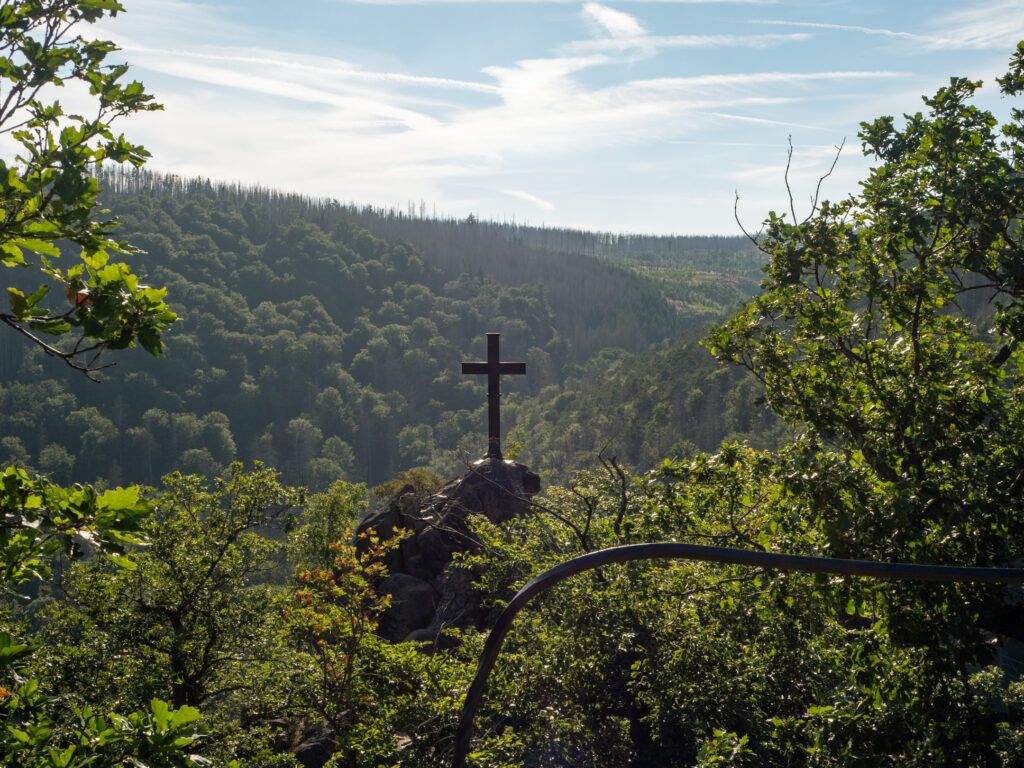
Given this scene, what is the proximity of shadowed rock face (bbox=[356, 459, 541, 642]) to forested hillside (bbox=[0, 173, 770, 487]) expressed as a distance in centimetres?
5725

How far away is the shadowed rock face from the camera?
52.5 feet

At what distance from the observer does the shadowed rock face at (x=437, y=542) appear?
16016 millimetres

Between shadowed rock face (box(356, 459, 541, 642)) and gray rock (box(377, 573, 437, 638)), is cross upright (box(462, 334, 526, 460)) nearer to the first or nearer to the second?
shadowed rock face (box(356, 459, 541, 642))

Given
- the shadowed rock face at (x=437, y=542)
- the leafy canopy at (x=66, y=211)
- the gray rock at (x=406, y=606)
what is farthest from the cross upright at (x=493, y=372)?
the leafy canopy at (x=66, y=211)

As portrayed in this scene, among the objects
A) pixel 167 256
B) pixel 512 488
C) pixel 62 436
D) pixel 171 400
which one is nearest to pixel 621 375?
pixel 171 400

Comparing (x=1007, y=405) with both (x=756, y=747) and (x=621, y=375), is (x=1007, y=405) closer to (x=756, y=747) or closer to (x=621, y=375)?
(x=756, y=747)

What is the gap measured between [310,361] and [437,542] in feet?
433

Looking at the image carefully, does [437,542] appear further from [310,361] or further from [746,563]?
[310,361]

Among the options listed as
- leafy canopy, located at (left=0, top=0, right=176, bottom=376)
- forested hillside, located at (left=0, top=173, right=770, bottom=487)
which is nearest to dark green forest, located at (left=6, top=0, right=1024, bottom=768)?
leafy canopy, located at (left=0, top=0, right=176, bottom=376)

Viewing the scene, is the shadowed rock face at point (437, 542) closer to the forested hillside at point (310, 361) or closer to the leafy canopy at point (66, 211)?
the leafy canopy at point (66, 211)

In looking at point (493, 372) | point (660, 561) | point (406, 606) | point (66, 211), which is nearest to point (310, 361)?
point (493, 372)

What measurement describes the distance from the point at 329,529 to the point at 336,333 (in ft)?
452

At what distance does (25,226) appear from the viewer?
4801 millimetres

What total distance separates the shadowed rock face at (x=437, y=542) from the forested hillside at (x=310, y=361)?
5725 cm
